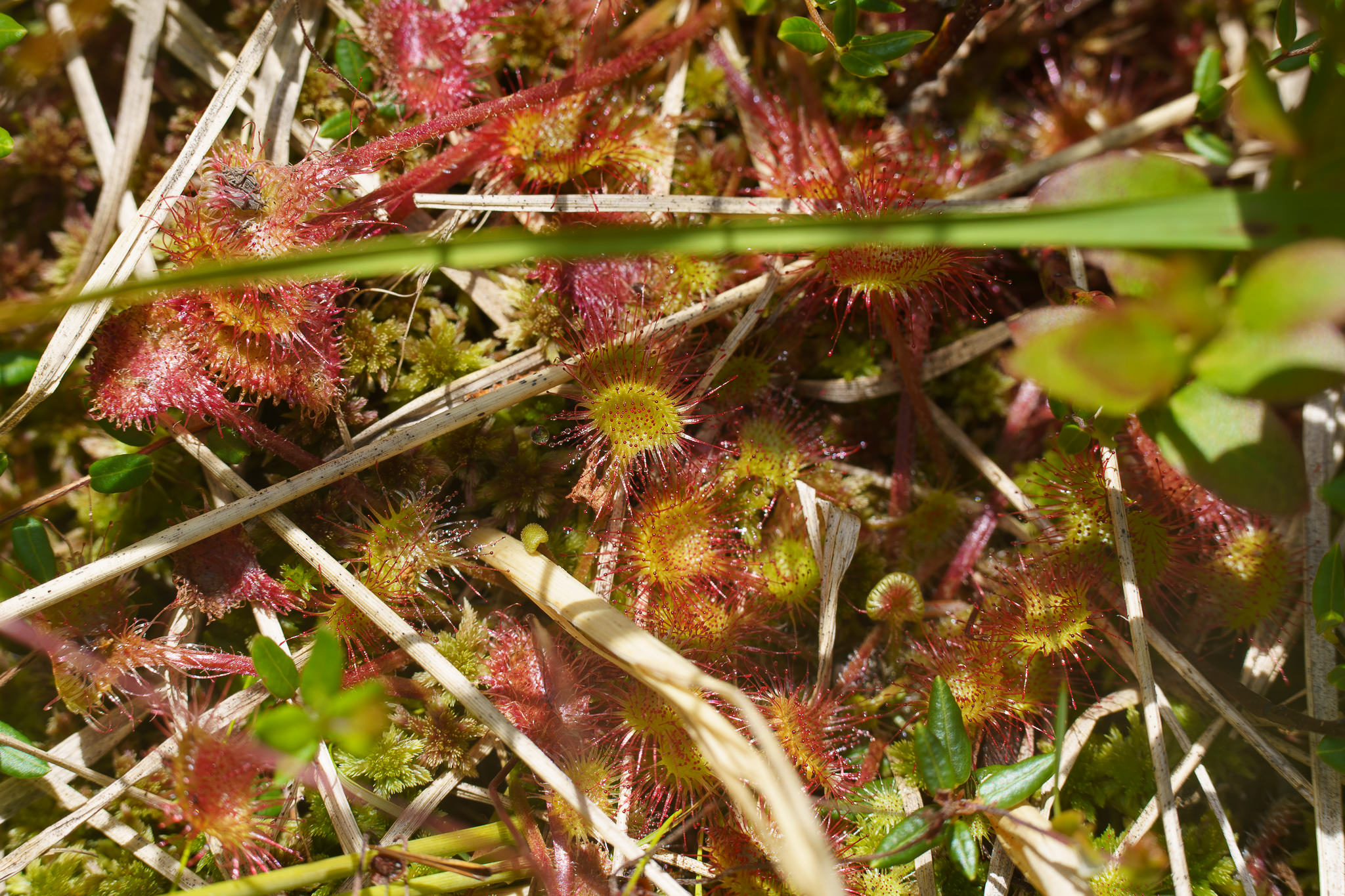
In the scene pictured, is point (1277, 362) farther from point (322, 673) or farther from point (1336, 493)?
point (322, 673)

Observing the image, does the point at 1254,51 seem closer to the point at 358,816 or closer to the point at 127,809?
the point at 358,816

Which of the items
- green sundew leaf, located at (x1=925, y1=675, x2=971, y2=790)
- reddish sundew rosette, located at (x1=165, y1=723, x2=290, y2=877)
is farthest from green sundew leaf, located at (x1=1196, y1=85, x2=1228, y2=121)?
reddish sundew rosette, located at (x1=165, y1=723, x2=290, y2=877)

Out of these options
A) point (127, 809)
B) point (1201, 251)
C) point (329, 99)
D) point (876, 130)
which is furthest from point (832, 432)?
point (127, 809)

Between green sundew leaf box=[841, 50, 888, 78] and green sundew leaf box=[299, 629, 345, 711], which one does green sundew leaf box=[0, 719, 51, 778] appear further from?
green sundew leaf box=[841, 50, 888, 78]

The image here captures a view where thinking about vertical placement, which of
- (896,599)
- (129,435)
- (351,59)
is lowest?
(896,599)

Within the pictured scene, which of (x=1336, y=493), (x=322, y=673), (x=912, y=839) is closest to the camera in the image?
(x=322, y=673)

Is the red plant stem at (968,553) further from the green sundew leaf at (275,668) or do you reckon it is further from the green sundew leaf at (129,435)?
the green sundew leaf at (129,435)

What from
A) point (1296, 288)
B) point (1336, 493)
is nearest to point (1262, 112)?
point (1296, 288)

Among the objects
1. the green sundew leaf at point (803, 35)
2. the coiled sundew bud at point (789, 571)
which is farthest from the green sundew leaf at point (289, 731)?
the green sundew leaf at point (803, 35)
